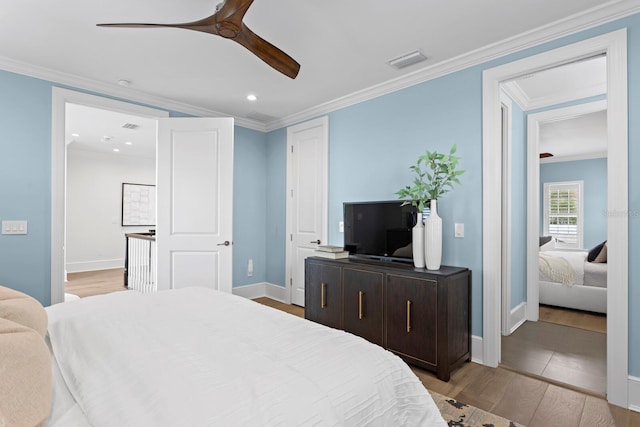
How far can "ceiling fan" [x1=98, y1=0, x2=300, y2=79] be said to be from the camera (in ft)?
5.31

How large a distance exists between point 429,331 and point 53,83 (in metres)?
3.94

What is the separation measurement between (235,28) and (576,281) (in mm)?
4624

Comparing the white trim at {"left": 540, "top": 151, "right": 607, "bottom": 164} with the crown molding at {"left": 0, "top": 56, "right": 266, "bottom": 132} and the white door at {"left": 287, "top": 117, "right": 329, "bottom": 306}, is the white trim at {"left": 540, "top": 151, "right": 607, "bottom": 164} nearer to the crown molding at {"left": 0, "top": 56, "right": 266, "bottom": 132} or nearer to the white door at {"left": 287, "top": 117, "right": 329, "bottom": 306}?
the white door at {"left": 287, "top": 117, "right": 329, "bottom": 306}

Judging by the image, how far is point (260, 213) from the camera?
15.9ft

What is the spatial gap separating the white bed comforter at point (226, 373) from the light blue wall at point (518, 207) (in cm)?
286

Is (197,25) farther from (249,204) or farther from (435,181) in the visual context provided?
(249,204)

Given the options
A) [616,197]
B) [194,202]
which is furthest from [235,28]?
[616,197]

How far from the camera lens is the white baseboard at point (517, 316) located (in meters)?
3.48

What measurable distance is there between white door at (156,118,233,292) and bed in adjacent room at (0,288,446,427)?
1982mm

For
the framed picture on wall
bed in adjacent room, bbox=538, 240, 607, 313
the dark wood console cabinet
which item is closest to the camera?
the dark wood console cabinet

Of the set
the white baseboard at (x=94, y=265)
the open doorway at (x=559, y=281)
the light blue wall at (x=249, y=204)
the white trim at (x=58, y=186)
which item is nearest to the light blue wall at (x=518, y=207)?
the open doorway at (x=559, y=281)

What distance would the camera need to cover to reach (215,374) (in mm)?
1048

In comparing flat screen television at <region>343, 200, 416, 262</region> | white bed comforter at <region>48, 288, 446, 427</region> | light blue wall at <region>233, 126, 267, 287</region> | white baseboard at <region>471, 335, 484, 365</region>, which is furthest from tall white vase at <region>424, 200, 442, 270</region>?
light blue wall at <region>233, 126, 267, 287</region>

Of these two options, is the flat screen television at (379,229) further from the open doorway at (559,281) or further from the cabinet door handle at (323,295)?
the open doorway at (559,281)
